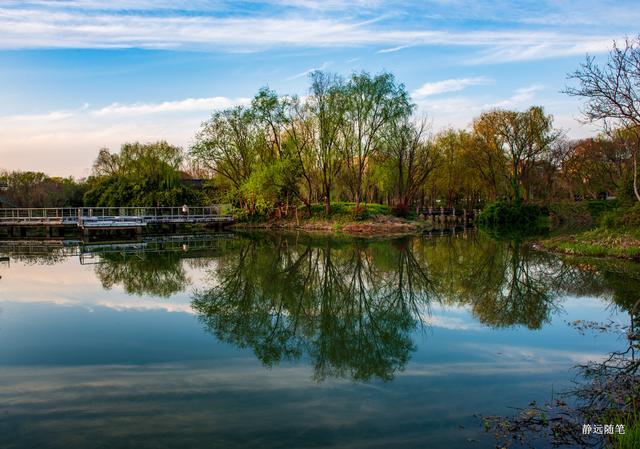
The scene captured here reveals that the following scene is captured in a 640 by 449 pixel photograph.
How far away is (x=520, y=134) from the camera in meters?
48.3

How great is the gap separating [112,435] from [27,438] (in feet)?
3.24

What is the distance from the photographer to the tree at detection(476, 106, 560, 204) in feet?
157

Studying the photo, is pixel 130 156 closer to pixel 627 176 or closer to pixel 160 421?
pixel 627 176

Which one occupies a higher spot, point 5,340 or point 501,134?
point 501,134

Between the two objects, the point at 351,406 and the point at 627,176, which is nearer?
the point at 351,406

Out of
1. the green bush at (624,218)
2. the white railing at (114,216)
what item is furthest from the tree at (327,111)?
the green bush at (624,218)

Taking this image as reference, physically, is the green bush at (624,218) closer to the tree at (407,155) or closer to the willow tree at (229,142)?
the tree at (407,155)

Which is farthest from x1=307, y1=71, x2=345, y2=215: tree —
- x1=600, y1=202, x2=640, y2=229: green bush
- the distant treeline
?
x1=600, y1=202, x2=640, y2=229: green bush

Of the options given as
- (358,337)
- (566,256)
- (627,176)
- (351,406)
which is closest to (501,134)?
(627,176)

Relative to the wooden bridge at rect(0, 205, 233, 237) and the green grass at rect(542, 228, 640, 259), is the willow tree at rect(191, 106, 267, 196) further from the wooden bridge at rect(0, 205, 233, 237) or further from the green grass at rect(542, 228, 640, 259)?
the green grass at rect(542, 228, 640, 259)

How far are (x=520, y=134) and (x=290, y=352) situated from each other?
46.1 m

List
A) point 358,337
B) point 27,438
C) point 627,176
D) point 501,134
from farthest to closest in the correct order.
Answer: point 501,134
point 627,176
point 358,337
point 27,438

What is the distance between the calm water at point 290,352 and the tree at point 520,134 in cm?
3227

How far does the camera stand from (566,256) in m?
21.5
